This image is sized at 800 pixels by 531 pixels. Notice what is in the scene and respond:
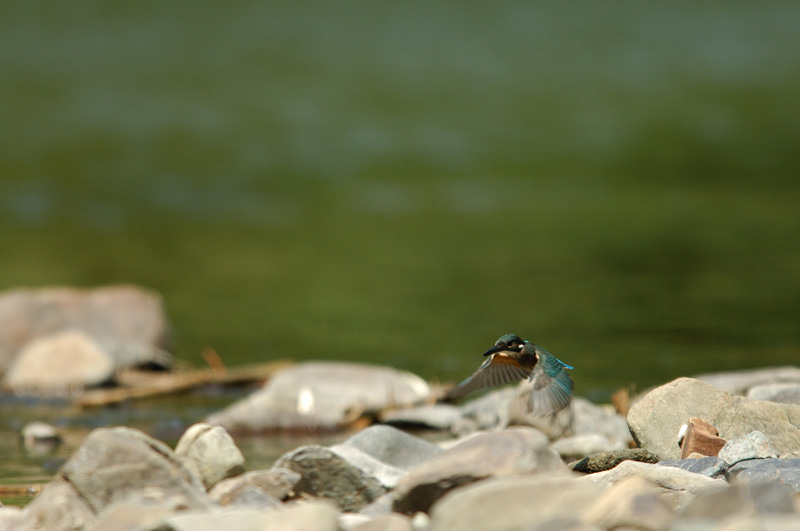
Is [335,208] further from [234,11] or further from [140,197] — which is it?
[234,11]

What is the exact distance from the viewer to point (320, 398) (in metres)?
10.3

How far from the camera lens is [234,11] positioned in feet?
570

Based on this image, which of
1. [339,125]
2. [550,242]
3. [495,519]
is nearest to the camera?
[495,519]

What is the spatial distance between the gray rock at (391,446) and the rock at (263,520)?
7.90 ft

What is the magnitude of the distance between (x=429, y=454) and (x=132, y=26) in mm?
165649

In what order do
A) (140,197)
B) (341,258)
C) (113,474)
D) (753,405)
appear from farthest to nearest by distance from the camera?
(140,197) < (341,258) < (753,405) < (113,474)

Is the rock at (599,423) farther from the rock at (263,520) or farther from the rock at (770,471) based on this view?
the rock at (263,520)

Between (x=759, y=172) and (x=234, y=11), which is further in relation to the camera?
(x=234, y=11)

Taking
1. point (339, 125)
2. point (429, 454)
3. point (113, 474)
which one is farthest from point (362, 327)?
point (339, 125)

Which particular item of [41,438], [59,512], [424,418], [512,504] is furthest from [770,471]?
[41,438]

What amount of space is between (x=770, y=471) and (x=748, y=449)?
0.28m

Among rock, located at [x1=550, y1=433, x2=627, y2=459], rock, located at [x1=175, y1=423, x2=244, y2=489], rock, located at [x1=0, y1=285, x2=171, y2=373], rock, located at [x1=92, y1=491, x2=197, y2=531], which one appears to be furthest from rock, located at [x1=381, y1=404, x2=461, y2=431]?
rock, located at [x1=0, y1=285, x2=171, y2=373]

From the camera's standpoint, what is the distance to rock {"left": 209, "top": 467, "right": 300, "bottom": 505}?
18.7 ft

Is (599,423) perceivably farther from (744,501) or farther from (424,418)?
(744,501)
